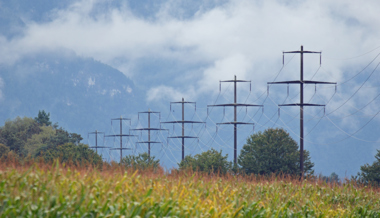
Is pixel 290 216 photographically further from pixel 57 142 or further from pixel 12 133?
pixel 12 133

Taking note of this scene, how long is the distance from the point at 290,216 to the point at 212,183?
4.47 metres

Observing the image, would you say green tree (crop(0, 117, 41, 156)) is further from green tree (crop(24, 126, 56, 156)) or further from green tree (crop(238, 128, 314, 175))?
green tree (crop(238, 128, 314, 175))

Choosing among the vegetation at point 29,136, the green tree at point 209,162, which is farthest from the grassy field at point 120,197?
the vegetation at point 29,136

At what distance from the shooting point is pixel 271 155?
62406mm

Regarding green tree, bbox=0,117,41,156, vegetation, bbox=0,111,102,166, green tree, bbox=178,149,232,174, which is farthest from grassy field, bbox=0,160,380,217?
green tree, bbox=0,117,41,156

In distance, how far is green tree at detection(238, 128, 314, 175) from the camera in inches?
2454

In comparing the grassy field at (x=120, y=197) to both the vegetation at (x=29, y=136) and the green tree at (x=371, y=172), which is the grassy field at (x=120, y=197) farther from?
the vegetation at (x=29, y=136)

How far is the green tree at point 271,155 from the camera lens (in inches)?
2454

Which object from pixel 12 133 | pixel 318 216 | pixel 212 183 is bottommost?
pixel 318 216

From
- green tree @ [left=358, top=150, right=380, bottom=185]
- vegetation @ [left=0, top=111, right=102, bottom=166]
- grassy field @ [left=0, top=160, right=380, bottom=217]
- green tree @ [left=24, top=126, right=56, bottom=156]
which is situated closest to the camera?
grassy field @ [left=0, top=160, right=380, bottom=217]

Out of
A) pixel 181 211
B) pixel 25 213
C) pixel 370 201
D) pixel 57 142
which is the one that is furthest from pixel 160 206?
pixel 57 142

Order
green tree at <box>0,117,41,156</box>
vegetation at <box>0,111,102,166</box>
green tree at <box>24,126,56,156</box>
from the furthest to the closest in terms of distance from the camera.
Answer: green tree at <box>0,117,41,156</box> < green tree at <box>24,126,56,156</box> < vegetation at <box>0,111,102,166</box>

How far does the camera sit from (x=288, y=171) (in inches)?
2454

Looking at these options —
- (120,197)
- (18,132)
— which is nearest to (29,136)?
(18,132)
